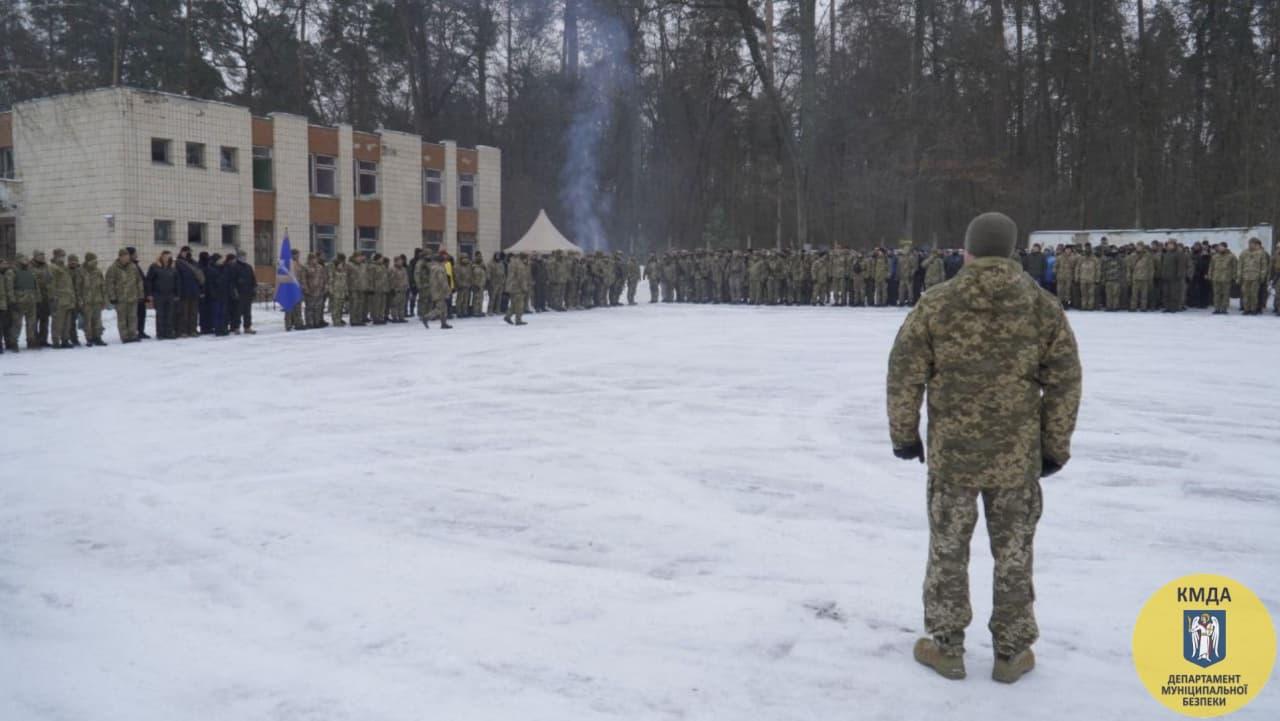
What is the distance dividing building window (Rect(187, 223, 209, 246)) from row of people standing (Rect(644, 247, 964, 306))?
49.5ft

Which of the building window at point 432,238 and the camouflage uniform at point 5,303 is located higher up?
the building window at point 432,238

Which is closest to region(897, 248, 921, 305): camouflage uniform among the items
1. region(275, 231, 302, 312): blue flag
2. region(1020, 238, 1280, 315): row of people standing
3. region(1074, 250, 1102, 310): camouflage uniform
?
region(1020, 238, 1280, 315): row of people standing

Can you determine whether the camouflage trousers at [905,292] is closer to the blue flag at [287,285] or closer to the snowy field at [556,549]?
the snowy field at [556,549]

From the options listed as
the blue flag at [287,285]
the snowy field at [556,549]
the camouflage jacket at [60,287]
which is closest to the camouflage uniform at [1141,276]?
the snowy field at [556,549]

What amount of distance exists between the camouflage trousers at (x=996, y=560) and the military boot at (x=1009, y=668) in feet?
0.11

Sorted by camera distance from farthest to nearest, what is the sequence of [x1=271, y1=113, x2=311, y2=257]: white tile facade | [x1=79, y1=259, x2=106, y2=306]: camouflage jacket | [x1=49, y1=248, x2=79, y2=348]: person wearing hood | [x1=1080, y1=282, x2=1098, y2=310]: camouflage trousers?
[x1=271, y1=113, x2=311, y2=257]: white tile facade < [x1=1080, y1=282, x2=1098, y2=310]: camouflage trousers < [x1=79, y1=259, x2=106, y2=306]: camouflage jacket < [x1=49, y1=248, x2=79, y2=348]: person wearing hood

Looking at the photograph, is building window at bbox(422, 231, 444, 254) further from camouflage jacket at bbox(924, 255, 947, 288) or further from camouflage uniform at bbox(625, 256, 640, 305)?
camouflage jacket at bbox(924, 255, 947, 288)

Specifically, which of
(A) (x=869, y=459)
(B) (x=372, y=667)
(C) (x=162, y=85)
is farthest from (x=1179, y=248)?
(C) (x=162, y=85)

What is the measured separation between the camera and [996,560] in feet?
12.8

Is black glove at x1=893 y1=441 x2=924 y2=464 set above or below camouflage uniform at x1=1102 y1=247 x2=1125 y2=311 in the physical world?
below

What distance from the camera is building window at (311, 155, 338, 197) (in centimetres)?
3669

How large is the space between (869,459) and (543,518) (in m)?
3.08

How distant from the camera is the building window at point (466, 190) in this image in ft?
141

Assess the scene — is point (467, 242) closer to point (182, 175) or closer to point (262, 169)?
point (262, 169)
